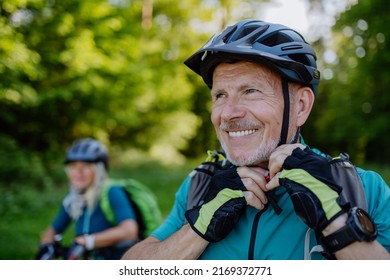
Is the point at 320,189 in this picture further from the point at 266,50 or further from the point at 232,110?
the point at 266,50

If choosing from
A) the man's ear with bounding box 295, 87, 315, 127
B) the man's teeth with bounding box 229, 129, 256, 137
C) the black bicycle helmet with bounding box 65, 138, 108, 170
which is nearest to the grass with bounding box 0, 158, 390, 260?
the black bicycle helmet with bounding box 65, 138, 108, 170

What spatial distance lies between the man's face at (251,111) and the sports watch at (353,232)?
20.7 inches

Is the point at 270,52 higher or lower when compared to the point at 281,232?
higher

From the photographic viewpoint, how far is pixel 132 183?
4004 millimetres

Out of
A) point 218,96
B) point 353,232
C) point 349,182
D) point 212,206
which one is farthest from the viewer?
→ point 218,96

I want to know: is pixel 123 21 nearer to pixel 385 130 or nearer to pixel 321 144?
pixel 321 144

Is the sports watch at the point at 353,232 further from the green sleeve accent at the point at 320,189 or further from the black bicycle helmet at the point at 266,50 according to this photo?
the black bicycle helmet at the point at 266,50

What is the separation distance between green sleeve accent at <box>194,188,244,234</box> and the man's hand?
0.75 ft

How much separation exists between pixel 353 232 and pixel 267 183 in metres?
0.43

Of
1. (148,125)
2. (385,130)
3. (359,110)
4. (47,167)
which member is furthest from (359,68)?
(148,125)

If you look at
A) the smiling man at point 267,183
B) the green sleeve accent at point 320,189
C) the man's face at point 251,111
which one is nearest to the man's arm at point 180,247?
the smiling man at point 267,183

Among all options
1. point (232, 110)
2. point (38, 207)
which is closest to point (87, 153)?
point (232, 110)

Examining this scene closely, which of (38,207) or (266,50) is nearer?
(266,50)

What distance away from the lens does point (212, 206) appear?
1871mm
